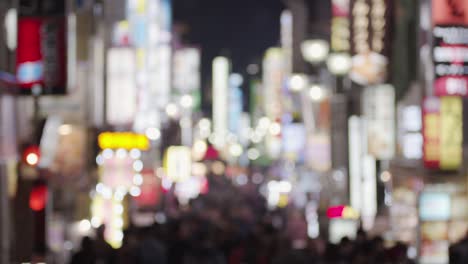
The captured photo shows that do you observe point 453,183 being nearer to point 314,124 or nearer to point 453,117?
point 453,117

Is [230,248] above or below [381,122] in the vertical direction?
below

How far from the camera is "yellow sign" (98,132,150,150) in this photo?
77.3 feet

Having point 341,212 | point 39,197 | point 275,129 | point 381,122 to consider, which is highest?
point 381,122

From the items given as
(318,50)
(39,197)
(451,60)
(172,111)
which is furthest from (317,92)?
(172,111)

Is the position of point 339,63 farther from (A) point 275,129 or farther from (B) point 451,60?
(A) point 275,129

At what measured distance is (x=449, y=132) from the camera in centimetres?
1576

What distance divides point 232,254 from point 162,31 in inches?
1164

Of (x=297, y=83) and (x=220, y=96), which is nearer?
(x=297, y=83)

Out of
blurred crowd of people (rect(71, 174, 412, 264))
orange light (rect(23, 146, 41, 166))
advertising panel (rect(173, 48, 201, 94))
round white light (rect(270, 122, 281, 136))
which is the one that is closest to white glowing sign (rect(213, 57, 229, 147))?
advertising panel (rect(173, 48, 201, 94))

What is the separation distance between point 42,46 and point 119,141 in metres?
8.94

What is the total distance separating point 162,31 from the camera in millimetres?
45469

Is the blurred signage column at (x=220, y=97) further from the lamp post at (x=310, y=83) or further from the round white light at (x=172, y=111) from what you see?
the lamp post at (x=310, y=83)

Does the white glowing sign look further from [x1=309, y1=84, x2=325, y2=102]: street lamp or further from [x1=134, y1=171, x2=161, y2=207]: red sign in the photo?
[x1=134, y1=171, x2=161, y2=207]: red sign

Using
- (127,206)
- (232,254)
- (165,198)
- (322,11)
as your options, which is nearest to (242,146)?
(322,11)
